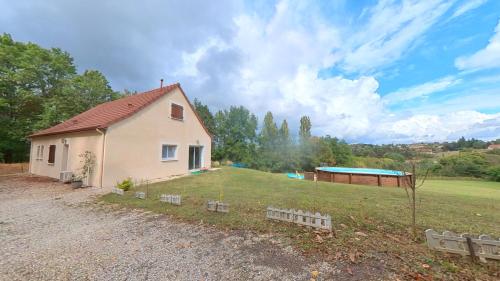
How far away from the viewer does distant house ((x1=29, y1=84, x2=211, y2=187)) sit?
1043 cm

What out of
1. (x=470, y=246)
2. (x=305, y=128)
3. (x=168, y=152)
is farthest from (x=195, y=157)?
(x=305, y=128)

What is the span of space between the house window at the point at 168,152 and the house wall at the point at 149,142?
24 cm

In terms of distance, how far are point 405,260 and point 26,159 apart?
3298 centimetres

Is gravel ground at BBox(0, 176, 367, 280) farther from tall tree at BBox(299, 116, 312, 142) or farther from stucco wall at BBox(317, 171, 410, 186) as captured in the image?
tall tree at BBox(299, 116, 312, 142)

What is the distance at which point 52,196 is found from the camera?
336 inches

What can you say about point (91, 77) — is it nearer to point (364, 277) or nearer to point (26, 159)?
point (26, 159)

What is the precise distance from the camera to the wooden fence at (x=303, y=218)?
464cm

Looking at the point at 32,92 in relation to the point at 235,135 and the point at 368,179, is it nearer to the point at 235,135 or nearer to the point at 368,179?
the point at 235,135

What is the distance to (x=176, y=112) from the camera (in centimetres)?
1467

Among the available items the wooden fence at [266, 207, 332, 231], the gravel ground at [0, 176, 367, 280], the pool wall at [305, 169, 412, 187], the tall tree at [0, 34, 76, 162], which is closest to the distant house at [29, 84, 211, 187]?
the gravel ground at [0, 176, 367, 280]

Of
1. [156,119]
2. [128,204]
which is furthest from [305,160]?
[128,204]

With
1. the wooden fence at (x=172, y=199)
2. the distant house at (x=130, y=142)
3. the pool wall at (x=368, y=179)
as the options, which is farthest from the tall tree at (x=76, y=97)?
the pool wall at (x=368, y=179)

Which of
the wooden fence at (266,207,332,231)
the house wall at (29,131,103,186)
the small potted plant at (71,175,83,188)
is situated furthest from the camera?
the house wall at (29,131,103,186)

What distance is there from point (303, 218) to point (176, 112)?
12.3m
